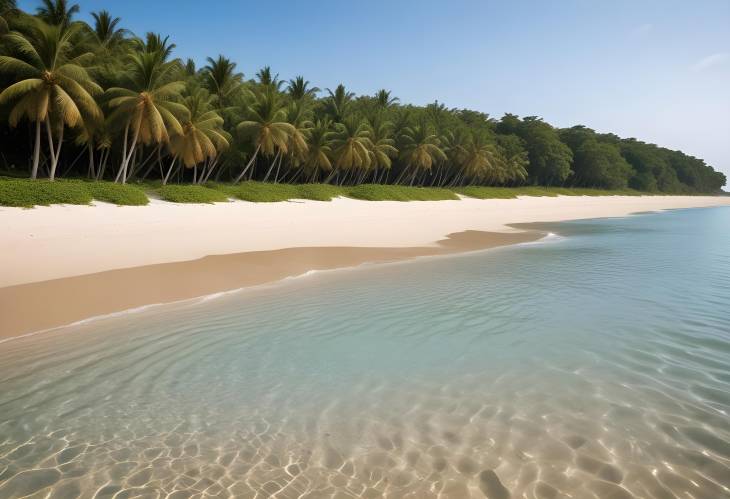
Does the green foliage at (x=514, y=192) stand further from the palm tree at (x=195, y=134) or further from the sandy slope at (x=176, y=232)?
the palm tree at (x=195, y=134)

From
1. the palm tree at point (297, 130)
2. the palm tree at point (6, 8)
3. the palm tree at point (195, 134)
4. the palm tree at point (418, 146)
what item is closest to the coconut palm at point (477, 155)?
the palm tree at point (418, 146)

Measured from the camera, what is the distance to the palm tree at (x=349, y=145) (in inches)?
1593

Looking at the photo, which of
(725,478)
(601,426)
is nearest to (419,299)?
(601,426)

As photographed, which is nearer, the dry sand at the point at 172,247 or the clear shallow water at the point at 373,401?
the clear shallow water at the point at 373,401

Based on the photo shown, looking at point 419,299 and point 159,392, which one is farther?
point 419,299

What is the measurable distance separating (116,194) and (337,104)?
3039 cm

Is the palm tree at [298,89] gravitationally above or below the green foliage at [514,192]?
above

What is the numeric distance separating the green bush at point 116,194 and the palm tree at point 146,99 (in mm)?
5215

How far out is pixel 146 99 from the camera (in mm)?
24391

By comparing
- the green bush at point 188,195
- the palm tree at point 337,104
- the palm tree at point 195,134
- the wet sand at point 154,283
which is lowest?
the wet sand at point 154,283

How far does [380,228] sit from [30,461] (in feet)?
58.6

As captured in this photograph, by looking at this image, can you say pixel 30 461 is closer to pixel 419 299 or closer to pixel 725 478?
pixel 725 478

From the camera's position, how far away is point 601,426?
3.92 metres

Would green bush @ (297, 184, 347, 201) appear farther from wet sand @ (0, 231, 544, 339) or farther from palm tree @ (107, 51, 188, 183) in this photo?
wet sand @ (0, 231, 544, 339)
